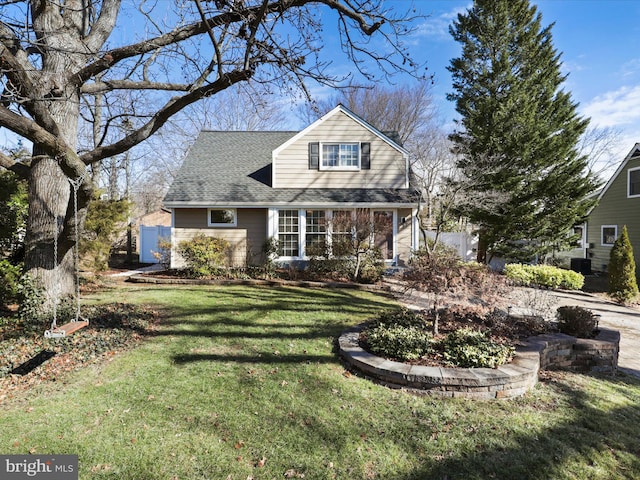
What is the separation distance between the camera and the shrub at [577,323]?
5.81 metres

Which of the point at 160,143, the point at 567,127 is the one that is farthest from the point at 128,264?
the point at 567,127

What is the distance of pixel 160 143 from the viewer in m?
23.4

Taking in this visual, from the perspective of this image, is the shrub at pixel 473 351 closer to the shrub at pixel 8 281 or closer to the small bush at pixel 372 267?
the small bush at pixel 372 267

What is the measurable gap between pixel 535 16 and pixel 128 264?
2125 cm

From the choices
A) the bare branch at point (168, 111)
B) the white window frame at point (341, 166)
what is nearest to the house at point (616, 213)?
the white window frame at point (341, 166)

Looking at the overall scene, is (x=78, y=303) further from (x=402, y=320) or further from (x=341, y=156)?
(x=341, y=156)

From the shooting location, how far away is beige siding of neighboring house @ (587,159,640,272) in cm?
1533

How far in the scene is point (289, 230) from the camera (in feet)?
43.7

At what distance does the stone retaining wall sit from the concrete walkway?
2.47 ft

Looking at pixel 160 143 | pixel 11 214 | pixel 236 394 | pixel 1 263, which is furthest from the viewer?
pixel 160 143

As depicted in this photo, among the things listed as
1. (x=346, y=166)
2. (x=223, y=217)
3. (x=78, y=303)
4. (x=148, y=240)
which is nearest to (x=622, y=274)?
(x=346, y=166)

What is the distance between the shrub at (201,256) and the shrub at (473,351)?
894 centimetres

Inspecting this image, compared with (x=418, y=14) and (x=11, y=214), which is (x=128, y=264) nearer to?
(x=11, y=214)

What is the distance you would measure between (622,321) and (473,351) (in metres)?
7.14
